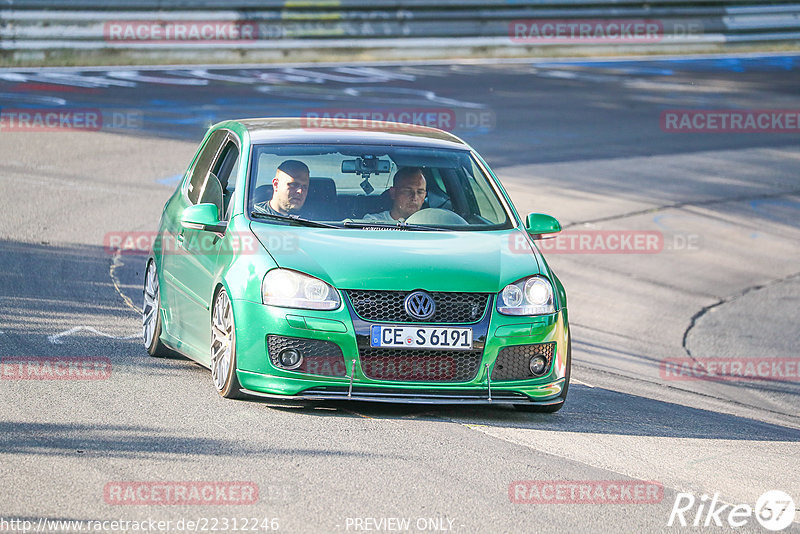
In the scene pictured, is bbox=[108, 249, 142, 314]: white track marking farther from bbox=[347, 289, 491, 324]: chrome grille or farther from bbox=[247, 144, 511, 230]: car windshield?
bbox=[347, 289, 491, 324]: chrome grille

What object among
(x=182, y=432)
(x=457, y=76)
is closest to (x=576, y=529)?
(x=182, y=432)

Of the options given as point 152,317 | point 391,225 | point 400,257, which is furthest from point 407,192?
point 152,317

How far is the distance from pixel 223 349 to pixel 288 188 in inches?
45.6

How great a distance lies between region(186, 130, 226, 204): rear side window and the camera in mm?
8352

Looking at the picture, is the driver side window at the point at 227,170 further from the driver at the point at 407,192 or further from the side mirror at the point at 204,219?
the driver at the point at 407,192

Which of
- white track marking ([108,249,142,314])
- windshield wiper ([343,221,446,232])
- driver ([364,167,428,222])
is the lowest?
white track marking ([108,249,142,314])

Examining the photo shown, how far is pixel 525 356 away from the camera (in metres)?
6.88

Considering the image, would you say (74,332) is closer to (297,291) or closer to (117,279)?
(117,279)

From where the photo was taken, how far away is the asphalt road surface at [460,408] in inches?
218

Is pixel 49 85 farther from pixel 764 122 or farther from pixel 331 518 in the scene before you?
pixel 331 518

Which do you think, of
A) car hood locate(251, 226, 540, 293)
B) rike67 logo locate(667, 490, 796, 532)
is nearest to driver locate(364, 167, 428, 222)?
car hood locate(251, 226, 540, 293)

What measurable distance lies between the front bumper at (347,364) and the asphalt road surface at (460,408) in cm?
17

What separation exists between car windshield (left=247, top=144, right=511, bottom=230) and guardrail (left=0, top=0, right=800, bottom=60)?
61.3ft

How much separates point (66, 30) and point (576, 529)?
2220 centimetres
